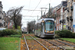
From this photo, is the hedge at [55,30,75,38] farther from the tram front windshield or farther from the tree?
the tree

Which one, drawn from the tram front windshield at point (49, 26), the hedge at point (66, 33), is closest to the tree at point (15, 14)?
the hedge at point (66, 33)

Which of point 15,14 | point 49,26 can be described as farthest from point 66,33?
point 15,14

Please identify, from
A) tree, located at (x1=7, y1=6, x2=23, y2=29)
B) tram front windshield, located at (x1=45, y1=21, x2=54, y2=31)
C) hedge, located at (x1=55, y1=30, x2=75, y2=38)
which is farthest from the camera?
tree, located at (x1=7, y1=6, x2=23, y2=29)

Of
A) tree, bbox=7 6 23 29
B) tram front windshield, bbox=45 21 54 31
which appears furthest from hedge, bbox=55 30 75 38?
tree, bbox=7 6 23 29

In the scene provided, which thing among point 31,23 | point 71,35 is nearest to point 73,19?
point 71,35

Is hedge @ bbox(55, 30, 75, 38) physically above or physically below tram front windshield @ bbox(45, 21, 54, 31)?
below

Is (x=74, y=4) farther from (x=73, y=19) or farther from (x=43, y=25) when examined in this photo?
(x=43, y=25)

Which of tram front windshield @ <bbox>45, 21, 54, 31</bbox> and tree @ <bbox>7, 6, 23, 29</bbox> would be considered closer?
tram front windshield @ <bbox>45, 21, 54, 31</bbox>

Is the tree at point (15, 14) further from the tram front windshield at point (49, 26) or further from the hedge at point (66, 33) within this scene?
the tram front windshield at point (49, 26)

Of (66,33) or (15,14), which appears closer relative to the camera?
(66,33)

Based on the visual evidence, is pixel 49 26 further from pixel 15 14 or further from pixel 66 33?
pixel 15 14

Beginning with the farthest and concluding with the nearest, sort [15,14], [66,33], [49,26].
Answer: [15,14]
[66,33]
[49,26]

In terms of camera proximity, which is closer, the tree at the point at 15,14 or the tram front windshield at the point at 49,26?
the tram front windshield at the point at 49,26

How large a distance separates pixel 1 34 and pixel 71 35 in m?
14.0
